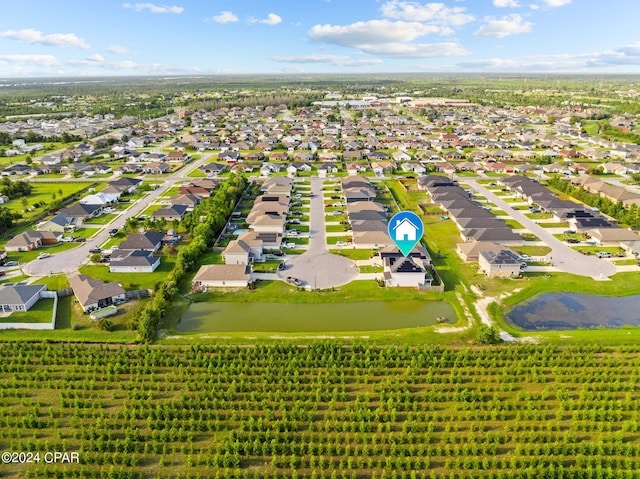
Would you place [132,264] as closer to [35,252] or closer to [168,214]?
[35,252]

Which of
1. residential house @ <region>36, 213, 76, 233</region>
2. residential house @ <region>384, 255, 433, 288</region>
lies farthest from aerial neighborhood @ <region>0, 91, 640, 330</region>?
residential house @ <region>36, 213, 76, 233</region>

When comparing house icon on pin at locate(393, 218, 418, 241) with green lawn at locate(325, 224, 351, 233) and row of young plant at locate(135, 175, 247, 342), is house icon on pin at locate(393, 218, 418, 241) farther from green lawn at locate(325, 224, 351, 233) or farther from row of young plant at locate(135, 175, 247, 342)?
row of young plant at locate(135, 175, 247, 342)

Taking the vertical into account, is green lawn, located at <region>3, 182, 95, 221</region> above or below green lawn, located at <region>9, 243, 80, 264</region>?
above

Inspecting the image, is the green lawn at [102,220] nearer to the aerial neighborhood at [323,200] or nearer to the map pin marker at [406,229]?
the aerial neighborhood at [323,200]

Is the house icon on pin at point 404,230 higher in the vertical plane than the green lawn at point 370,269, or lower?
higher

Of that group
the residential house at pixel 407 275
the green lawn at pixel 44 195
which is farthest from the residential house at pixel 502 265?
the green lawn at pixel 44 195

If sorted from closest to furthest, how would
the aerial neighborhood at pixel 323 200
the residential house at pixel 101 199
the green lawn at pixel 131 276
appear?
the green lawn at pixel 131 276 < the aerial neighborhood at pixel 323 200 < the residential house at pixel 101 199
